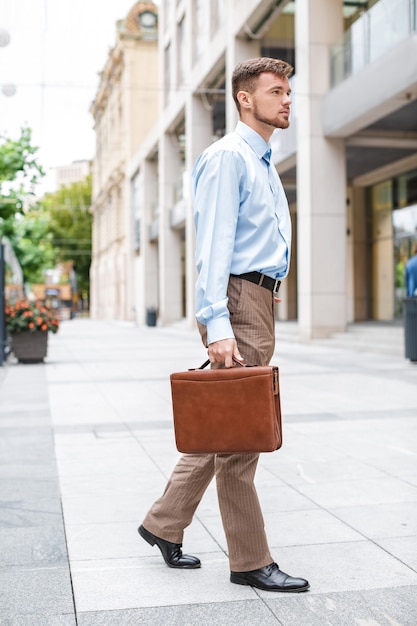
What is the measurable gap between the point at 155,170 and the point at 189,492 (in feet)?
141

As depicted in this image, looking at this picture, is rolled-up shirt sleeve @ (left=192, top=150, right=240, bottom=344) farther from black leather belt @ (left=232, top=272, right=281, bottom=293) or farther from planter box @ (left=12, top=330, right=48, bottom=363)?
planter box @ (left=12, top=330, right=48, bottom=363)

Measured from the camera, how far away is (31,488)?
5.04 meters

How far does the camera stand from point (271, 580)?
315 centimetres

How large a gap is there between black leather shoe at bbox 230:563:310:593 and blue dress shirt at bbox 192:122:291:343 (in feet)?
2.98

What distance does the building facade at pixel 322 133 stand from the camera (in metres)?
17.8

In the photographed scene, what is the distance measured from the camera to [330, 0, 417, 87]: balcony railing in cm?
1599

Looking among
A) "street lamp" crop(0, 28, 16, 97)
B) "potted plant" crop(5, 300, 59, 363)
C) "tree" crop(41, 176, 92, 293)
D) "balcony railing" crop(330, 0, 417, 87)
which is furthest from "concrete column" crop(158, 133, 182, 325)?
"tree" crop(41, 176, 92, 293)

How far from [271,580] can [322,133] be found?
1793 cm

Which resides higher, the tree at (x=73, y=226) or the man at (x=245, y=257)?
the tree at (x=73, y=226)

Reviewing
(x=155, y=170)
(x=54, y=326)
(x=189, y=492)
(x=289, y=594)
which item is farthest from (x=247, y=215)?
(x=155, y=170)

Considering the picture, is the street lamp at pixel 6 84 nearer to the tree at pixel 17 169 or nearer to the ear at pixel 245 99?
the tree at pixel 17 169

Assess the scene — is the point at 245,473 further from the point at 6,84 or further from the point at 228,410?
the point at 6,84

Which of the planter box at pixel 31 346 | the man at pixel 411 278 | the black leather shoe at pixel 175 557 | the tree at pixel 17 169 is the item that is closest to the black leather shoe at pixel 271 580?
the black leather shoe at pixel 175 557

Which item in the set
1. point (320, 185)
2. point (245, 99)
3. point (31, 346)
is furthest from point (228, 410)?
point (320, 185)
